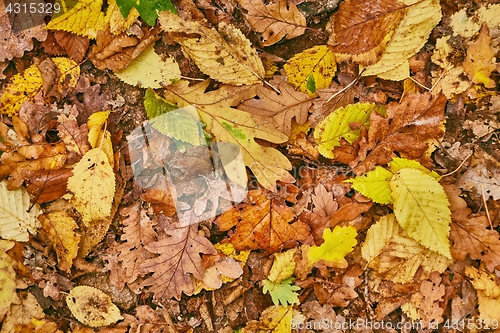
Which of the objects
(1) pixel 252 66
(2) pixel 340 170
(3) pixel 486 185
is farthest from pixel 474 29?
(1) pixel 252 66

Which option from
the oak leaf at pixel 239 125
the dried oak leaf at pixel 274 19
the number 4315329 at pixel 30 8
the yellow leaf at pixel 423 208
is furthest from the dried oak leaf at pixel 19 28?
the yellow leaf at pixel 423 208

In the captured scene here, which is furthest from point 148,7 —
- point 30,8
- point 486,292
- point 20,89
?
point 486,292

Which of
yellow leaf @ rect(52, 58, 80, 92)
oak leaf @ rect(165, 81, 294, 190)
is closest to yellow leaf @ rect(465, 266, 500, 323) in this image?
oak leaf @ rect(165, 81, 294, 190)

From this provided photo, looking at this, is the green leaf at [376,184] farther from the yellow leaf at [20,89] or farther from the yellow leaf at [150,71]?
the yellow leaf at [20,89]

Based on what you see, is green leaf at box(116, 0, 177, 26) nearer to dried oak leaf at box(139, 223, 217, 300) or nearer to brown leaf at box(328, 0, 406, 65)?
brown leaf at box(328, 0, 406, 65)

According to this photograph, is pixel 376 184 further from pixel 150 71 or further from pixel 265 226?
pixel 150 71

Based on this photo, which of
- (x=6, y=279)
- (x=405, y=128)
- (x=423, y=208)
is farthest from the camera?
(x=6, y=279)
